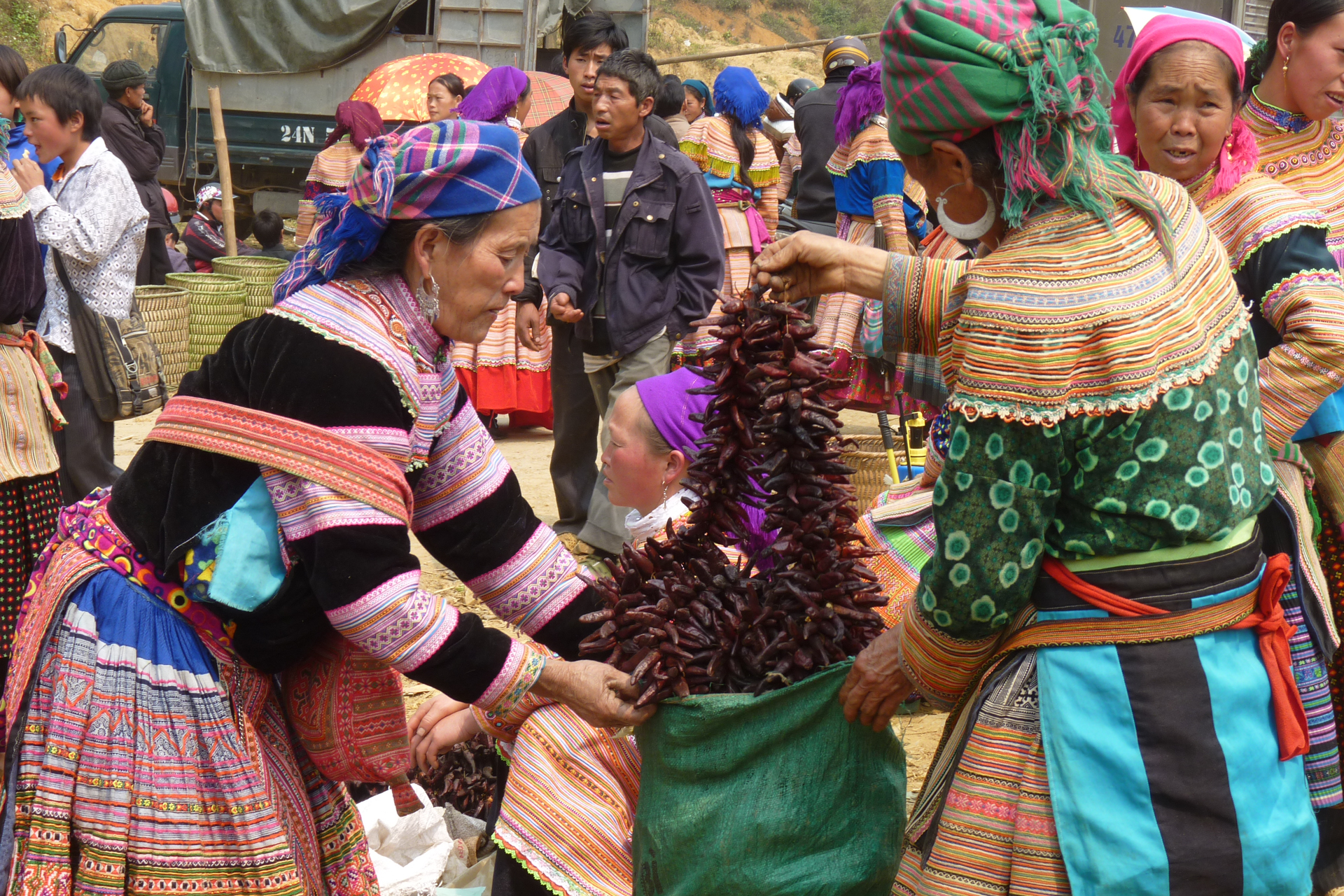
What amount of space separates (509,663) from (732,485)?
0.54m

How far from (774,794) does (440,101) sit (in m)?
7.00

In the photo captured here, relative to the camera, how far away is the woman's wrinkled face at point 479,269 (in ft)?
7.30

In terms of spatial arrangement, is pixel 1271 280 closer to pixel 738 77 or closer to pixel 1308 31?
pixel 1308 31

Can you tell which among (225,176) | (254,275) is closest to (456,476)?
(254,275)

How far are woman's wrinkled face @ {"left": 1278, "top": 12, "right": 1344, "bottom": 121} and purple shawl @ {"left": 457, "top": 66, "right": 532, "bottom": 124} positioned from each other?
5000 millimetres

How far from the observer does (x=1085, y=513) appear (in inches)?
68.4

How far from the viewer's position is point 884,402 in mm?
6750

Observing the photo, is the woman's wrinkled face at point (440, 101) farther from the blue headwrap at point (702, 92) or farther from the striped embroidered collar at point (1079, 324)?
the striped embroidered collar at point (1079, 324)

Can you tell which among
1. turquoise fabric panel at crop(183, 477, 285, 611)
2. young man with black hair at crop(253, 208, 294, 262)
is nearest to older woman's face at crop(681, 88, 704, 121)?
young man with black hair at crop(253, 208, 294, 262)

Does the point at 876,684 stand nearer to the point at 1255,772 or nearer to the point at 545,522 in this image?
the point at 1255,772

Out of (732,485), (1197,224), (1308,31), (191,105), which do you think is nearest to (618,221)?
(1308,31)

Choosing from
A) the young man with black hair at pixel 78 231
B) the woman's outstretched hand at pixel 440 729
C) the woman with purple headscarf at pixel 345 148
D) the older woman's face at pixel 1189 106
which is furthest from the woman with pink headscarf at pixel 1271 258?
the woman with purple headscarf at pixel 345 148

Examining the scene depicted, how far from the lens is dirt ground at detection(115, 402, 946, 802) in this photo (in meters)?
4.33

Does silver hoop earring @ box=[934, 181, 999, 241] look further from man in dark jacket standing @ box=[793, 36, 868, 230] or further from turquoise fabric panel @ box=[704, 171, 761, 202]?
man in dark jacket standing @ box=[793, 36, 868, 230]
